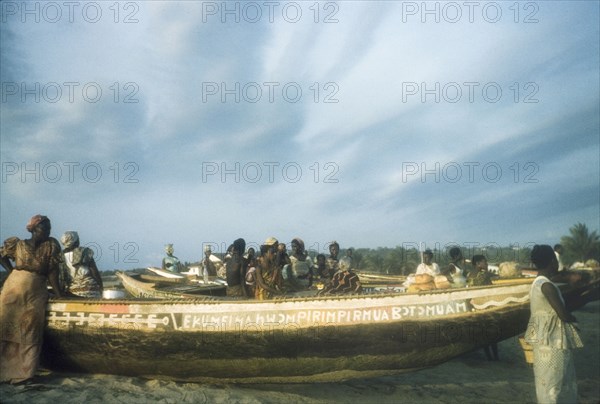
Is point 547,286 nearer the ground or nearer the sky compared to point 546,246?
nearer the ground

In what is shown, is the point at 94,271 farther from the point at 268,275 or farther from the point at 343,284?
the point at 343,284

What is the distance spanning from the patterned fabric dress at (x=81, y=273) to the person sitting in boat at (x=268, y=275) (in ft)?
9.71

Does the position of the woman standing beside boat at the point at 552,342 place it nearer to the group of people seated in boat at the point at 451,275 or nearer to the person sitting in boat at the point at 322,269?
the group of people seated in boat at the point at 451,275

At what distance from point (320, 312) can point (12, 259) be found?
4.93 meters

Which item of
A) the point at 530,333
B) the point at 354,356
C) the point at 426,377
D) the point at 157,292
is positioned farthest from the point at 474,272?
the point at 157,292

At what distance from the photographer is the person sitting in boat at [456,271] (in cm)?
916

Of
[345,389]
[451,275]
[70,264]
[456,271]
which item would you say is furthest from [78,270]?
[456,271]

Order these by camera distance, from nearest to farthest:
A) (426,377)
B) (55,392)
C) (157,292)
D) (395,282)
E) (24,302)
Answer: (55,392) < (24,302) < (426,377) < (157,292) < (395,282)

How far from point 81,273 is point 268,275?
341 cm

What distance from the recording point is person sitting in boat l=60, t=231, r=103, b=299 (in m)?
6.75

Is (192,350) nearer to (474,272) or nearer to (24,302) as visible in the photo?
(24,302)

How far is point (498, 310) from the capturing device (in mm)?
5785

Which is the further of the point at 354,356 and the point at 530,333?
the point at 354,356

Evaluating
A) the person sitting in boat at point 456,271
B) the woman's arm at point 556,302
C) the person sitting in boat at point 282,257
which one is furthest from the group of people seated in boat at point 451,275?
the woman's arm at point 556,302
